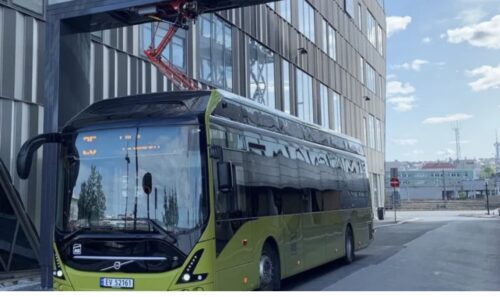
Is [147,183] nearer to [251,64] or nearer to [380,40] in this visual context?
[251,64]

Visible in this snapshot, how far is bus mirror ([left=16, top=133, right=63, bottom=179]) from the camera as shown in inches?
305

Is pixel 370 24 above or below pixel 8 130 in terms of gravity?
above

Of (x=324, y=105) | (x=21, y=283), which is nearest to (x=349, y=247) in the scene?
(x=21, y=283)

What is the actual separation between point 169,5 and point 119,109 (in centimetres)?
352

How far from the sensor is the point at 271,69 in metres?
25.3

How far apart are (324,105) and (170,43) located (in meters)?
17.0

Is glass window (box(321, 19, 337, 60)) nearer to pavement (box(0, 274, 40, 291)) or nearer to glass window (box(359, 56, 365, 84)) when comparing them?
glass window (box(359, 56, 365, 84))

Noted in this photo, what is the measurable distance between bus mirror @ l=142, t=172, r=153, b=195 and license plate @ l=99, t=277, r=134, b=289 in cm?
112

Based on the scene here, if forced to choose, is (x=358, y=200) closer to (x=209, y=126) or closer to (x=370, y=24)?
(x=209, y=126)

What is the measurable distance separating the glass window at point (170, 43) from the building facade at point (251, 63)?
1.3 inches

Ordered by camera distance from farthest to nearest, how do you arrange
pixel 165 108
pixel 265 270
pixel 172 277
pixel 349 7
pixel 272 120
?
1. pixel 349 7
2. pixel 272 120
3. pixel 265 270
4. pixel 165 108
5. pixel 172 277

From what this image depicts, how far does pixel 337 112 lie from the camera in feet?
118

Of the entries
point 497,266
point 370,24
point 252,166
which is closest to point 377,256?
point 497,266

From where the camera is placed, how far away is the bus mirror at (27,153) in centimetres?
776
